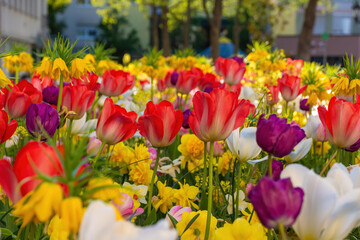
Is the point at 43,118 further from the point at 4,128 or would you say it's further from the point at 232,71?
the point at 232,71

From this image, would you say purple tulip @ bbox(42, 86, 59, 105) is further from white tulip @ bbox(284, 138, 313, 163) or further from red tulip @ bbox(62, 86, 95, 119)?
white tulip @ bbox(284, 138, 313, 163)

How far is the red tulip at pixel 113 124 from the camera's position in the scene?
144 cm

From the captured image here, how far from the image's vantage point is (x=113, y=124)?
1.45 m

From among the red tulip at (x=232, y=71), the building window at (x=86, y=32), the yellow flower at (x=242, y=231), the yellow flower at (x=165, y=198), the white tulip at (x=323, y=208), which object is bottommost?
the yellow flower at (x=165, y=198)

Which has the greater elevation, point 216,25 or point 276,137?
point 216,25

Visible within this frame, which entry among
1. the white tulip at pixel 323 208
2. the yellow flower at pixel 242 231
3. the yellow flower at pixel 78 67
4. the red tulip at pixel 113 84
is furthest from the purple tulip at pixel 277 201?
the red tulip at pixel 113 84

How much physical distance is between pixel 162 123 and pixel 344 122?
45cm

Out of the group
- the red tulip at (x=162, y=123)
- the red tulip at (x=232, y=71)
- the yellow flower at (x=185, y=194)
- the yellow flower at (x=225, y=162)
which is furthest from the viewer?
the red tulip at (x=232, y=71)

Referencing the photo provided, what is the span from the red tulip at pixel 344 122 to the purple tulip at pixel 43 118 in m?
0.72

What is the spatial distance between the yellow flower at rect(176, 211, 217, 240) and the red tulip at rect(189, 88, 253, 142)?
190 millimetres

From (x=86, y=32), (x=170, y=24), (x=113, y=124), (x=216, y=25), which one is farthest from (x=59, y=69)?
(x=86, y=32)

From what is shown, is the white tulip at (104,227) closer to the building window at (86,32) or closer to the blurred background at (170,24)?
the blurred background at (170,24)

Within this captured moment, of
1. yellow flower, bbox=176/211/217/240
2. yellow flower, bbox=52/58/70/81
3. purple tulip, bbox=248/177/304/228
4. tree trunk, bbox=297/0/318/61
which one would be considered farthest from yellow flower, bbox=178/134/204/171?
tree trunk, bbox=297/0/318/61

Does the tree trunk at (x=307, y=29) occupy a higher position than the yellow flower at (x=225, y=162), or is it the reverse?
the tree trunk at (x=307, y=29)
